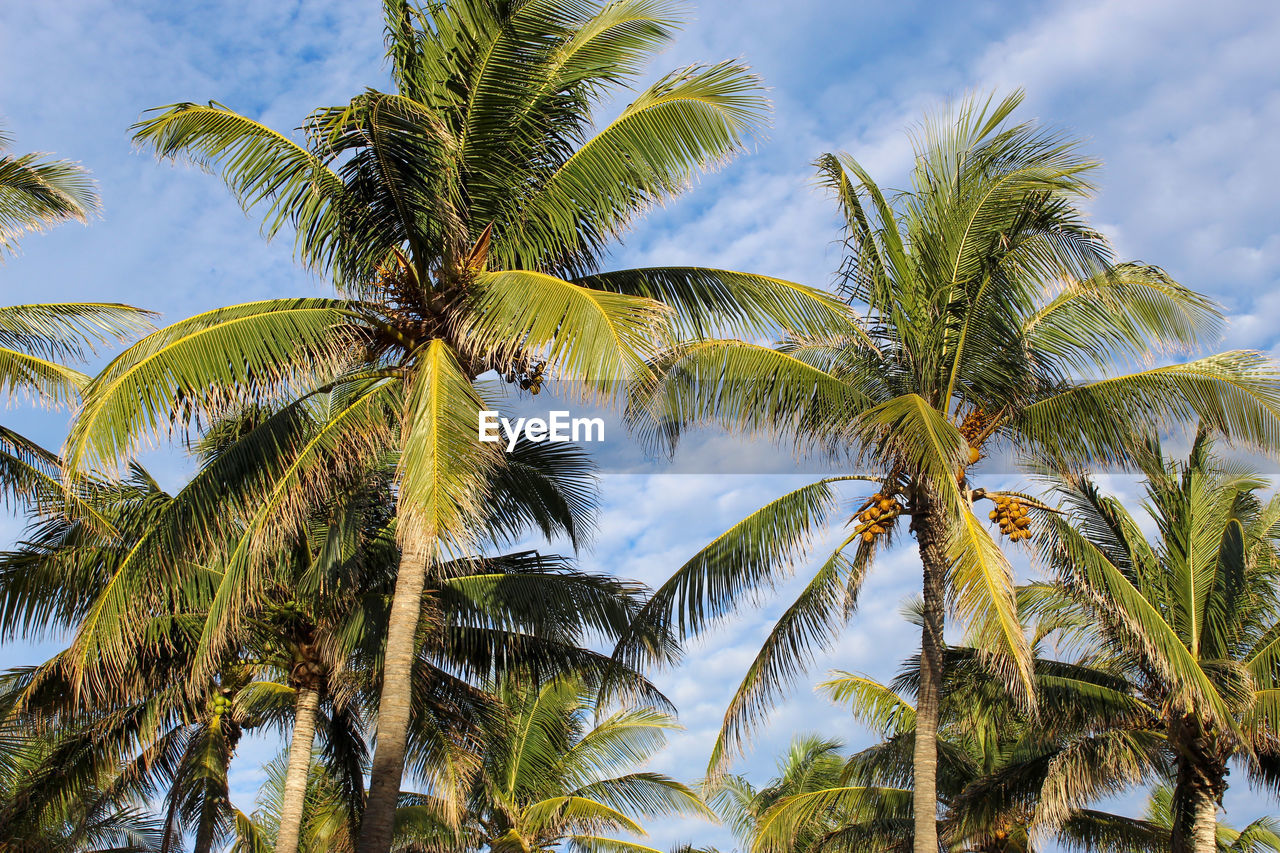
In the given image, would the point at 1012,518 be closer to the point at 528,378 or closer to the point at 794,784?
the point at 528,378

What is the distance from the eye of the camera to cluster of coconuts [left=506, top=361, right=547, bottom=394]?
9445 mm

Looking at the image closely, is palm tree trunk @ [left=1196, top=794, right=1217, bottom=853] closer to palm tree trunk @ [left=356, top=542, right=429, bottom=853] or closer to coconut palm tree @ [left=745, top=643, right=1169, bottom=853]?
coconut palm tree @ [left=745, top=643, right=1169, bottom=853]

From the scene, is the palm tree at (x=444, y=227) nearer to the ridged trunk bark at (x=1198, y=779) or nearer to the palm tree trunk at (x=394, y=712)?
the palm tree trunk at (x=394, y=712)

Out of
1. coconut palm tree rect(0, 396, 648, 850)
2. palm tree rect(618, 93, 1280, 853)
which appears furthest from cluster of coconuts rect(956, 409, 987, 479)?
coconut palm tree rect(0, 396, 648, 850)

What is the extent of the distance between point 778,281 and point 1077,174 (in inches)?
124

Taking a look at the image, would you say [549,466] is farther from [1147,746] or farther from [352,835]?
[1147,746]

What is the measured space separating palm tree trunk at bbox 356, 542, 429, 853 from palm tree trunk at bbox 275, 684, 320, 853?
15.4 ft

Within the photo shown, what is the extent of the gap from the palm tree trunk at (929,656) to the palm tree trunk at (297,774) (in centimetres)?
674

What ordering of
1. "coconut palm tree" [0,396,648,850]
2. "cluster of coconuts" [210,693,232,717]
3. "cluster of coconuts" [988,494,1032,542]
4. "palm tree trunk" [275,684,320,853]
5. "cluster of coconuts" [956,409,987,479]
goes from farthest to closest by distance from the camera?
"cluster of coconuts" [210,693,232,717], "palm tree trunk" [275,684,320,853], "coconut palm tree" [0,396,648,850], "cluster of coconuts" [956,409,987,479], "cluster of coconuts" [988,494,1032,542]

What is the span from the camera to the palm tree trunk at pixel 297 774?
42.1ft

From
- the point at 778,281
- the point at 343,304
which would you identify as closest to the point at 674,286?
the point at 778,281

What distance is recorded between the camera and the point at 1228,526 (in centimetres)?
1386

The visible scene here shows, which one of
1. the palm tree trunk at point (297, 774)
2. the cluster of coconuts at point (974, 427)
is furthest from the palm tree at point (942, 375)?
the palm tree trunk at point (297, 774)

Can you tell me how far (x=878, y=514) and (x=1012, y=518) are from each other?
3.82 feet
